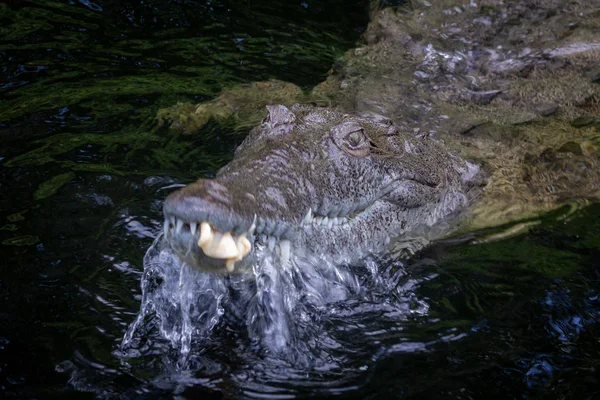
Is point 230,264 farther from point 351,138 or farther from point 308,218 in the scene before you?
point 351,138

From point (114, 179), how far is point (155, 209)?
525 millimetres

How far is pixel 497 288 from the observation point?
13.3 ft

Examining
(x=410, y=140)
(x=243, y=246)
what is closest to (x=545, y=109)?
(x=410, y=140)

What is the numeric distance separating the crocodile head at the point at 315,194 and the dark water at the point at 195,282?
0.99ft

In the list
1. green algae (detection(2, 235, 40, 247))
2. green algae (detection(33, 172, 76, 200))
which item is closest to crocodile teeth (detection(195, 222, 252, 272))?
green algae (detection(2, 235, 40, 247))

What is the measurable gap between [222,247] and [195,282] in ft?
2.67

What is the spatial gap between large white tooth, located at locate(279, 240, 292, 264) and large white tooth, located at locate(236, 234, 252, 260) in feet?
1.55

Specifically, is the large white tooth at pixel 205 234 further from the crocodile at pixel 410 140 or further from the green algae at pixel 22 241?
the green algae at pixel 22 241

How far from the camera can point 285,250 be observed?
136 inches

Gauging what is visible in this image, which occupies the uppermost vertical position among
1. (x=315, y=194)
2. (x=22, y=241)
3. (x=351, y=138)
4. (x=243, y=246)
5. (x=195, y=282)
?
(x=351, y=138)

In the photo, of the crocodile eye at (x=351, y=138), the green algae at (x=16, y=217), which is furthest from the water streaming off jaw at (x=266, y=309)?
the green algae at (x=16, y=217)

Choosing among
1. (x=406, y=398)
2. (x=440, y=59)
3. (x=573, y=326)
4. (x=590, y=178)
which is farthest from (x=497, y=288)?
(x=440, y=59)

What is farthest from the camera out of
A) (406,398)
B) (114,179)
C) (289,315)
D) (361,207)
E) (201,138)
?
(201,138)

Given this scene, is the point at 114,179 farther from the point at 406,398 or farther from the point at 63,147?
the point at 406,398
